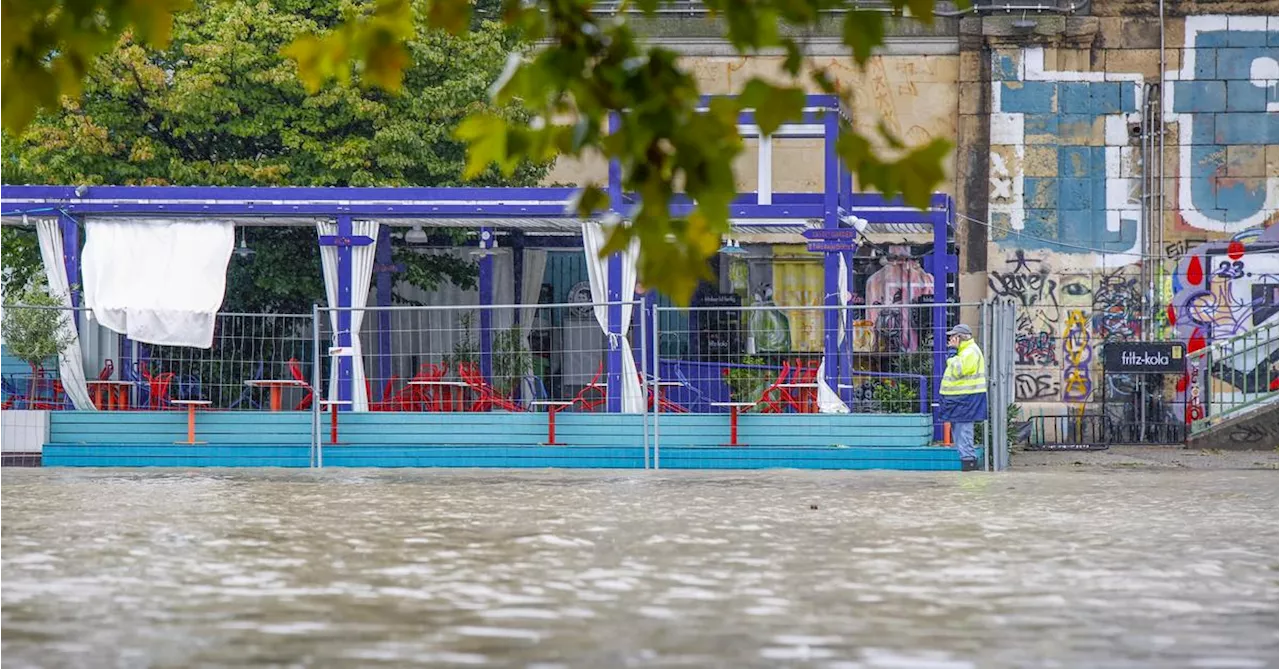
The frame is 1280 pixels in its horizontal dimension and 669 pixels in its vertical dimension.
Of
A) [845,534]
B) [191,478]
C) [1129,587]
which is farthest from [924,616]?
[191,478]

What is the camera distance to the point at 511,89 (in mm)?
5559

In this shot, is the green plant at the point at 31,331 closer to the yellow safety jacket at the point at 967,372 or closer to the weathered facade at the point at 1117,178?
the yellow safety jacket at the point at 967,372

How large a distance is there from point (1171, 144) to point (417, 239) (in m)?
12.9

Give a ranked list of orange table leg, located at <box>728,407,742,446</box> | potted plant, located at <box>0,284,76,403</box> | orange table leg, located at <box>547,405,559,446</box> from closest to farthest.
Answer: orange table leg, located at <box>728,407,742,446</box>
orange table leg, located at <box>547,405,559,446</box>
potted plant, located at <box>0,284,76,403</box>

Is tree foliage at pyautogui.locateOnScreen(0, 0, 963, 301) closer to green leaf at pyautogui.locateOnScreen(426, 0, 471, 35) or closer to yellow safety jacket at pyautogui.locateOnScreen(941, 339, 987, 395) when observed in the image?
green leaf at pyautogui.locateOnScreen(426, 0, 471, 35)

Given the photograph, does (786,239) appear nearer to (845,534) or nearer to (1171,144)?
(1171,144)

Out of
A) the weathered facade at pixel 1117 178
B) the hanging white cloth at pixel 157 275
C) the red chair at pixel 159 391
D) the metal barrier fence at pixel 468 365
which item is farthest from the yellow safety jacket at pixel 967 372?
the weathered facade at pixel 1117 178

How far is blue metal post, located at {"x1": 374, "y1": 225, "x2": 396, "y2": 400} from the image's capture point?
21.5m

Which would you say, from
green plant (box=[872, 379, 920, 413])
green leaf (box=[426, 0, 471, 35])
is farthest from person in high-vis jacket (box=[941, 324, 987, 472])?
green leaf (box=[426, 0, 471, 35])

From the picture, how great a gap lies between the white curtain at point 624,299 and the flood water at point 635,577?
5377mm

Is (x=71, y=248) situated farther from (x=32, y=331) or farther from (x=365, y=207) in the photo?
(x=365, y=207)

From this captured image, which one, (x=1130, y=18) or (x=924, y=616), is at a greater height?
(x=1130, y=18)

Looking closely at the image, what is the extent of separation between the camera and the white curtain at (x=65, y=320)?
810 inches

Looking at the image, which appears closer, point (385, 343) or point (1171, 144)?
point (385, 343)
